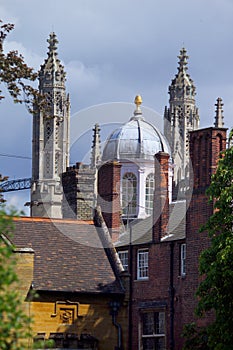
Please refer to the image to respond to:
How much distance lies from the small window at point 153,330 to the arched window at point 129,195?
1079 centimetres

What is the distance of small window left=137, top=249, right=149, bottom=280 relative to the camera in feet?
161

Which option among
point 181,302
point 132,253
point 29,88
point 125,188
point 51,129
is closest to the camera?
point 29,88

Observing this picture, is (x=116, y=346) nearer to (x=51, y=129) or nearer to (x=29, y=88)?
(x=29, y=88)

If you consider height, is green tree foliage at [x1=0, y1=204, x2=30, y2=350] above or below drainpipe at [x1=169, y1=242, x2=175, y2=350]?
below

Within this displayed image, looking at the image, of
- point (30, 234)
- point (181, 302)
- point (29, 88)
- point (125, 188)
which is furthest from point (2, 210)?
point (125, 188)

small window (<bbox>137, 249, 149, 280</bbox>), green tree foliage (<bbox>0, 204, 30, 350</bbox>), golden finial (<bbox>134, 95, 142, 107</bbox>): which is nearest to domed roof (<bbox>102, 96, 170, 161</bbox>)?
golden finial (<bbox>134, 95, 142, 107</bbox>)

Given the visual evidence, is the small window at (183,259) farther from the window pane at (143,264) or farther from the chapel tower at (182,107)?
the chapel tower at (182,107)

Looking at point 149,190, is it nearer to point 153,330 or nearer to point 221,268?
point 153,330

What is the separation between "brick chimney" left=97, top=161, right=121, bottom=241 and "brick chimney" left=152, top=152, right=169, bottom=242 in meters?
3.01

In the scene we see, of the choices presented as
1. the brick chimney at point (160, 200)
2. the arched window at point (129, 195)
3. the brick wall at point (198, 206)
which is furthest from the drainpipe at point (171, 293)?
the arched window at point (129, 195)

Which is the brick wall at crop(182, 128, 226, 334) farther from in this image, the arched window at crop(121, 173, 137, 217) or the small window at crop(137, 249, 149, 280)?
the arched window at crop(121, 173, 137, 217)

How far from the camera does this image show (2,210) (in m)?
21.3

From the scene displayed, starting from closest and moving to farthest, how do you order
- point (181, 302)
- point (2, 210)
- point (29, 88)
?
1. point (2, 210)
2. point (29, 88)
3. point (181, 302)

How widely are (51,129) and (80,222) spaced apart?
100 m
